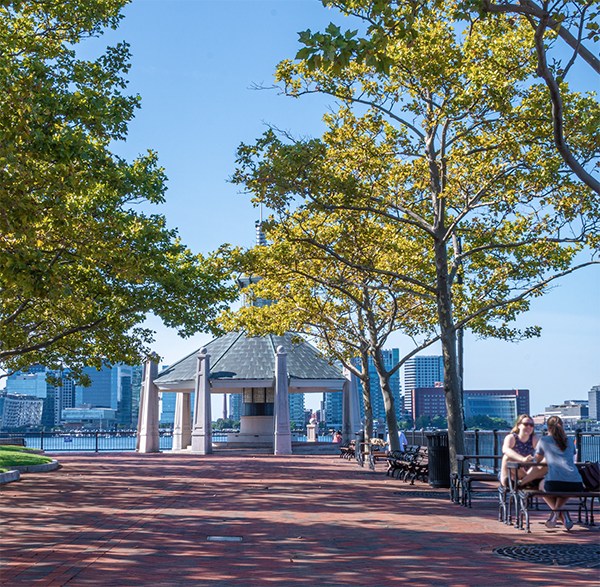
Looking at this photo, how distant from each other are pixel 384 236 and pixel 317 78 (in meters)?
7.12

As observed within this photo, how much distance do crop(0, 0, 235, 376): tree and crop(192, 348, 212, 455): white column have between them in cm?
916

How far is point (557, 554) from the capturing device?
810 cm

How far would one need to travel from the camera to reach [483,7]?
9.30 metres

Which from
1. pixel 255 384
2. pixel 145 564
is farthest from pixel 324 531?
pixel 255 384

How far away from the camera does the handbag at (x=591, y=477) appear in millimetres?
10117

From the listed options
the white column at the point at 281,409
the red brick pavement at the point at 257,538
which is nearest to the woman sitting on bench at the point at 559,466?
the red brick pavement at the point at 257,538

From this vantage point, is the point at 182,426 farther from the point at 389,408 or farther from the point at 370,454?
the point at 370,454

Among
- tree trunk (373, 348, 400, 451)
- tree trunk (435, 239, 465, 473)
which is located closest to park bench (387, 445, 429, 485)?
tree trunk (435, 239, 465, 473)

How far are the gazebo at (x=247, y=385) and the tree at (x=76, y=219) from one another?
31.4ft

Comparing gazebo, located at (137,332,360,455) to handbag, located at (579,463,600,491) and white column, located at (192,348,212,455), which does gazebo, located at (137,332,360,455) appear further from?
handbag, located at (579,463,600,491)

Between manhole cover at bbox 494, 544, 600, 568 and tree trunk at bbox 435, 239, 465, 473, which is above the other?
tree trunk at bbox 435, 239, 465, 473

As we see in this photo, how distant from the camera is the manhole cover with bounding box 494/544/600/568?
759 cm

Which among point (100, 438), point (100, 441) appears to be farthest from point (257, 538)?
point (100, 441)

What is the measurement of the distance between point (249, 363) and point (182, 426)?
6051mm
